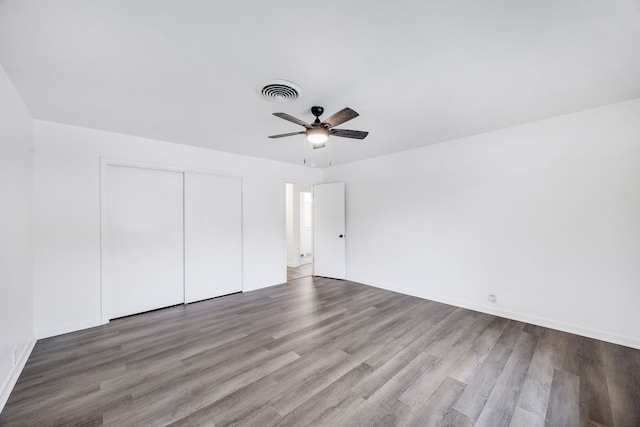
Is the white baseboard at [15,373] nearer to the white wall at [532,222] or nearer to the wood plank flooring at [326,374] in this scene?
the wood plank flooring at [326,374]

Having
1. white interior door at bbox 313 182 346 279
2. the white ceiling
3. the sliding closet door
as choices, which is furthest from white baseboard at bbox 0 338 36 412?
white interior door at bbox 313 182 346 279

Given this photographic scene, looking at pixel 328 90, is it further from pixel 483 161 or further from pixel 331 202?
pixel 331 202

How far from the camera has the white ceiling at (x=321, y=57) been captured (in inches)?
55.3

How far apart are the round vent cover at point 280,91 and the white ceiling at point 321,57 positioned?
0.08 metres

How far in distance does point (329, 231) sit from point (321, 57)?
13.2 ft

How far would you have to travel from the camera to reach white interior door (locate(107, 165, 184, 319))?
3.38 meters

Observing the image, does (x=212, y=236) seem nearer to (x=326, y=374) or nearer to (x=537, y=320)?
(x=326, y=374)

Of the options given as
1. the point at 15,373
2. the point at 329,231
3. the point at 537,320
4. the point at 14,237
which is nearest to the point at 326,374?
the point at 15,373

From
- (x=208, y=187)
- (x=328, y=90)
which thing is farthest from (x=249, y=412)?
(x=208, y=187)

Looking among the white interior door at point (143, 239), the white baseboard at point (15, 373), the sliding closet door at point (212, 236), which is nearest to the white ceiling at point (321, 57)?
the white interior door at point (143, 239)

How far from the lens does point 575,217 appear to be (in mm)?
2826

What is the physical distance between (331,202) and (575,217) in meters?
3.78

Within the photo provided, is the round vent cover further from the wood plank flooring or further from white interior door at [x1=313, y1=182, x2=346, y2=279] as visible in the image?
white interior door at [x1=313, y1=182, x2=346, y2=279]

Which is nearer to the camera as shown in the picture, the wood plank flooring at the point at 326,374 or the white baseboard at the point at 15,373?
the wood plank flooring at the point at 326,374
